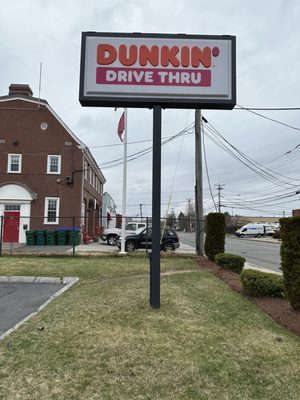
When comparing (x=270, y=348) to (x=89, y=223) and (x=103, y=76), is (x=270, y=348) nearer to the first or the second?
(x=103, y=76)

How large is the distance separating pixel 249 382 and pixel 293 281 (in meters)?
2.99

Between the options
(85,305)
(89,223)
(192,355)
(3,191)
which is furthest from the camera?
(89,223)

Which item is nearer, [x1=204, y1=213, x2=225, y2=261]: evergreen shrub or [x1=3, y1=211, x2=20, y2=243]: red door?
[x1=204, y1=213, x2=225, y2=261]: evergreen shrub

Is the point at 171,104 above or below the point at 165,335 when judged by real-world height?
above

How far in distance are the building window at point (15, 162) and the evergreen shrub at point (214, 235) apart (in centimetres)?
1687

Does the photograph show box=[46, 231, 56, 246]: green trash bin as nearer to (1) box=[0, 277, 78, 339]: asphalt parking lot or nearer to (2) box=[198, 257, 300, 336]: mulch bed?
→ (1) box=[0, 277, 78, 339]: asphalt parking lot

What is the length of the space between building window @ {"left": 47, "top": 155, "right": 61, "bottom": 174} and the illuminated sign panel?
64.8ft

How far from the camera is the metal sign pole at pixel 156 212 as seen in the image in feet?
20.9

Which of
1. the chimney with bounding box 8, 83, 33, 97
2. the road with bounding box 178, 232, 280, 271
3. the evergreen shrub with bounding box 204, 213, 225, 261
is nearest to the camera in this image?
the evergreen shrub with bounding box 204, 213, 225, 261

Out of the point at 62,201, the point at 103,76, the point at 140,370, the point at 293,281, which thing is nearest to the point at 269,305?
the point at 293,281

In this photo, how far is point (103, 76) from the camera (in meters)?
6.87

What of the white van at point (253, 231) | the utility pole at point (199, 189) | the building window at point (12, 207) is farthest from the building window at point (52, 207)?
the white van at point (253, 231)

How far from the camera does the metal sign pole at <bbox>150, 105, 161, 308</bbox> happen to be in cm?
637

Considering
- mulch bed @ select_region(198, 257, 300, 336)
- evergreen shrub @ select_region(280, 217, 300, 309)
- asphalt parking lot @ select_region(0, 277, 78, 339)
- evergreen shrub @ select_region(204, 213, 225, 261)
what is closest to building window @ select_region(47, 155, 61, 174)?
evergreen shrub @ select_region(204, 213, 225, 261)
